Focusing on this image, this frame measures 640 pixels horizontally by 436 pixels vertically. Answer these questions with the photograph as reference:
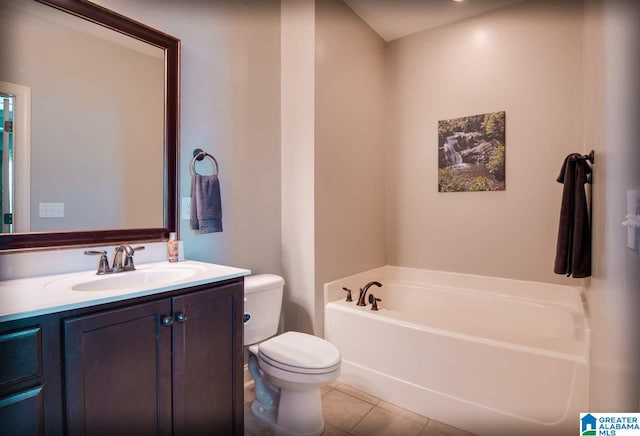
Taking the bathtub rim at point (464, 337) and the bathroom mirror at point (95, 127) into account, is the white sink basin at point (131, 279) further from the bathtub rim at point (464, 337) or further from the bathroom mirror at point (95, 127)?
the bathtub rim at point (464, 337)

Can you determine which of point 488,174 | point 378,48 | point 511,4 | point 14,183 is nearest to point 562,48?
point 511,4

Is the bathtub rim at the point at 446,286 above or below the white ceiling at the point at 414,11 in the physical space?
below

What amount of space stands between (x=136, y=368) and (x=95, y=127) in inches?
42.4

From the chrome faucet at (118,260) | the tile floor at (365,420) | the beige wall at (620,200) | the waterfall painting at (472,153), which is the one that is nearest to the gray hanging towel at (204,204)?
the chrome faucet at (118,260)

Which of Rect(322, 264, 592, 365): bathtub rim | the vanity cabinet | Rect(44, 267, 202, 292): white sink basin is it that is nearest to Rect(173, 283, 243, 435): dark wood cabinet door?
the vanity cabinet

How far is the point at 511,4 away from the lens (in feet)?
7.90

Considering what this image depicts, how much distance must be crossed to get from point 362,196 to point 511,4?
1.83m

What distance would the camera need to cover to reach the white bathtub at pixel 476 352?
1539 mm

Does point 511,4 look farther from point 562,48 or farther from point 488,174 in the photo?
point 488,174

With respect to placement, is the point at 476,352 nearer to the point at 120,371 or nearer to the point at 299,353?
the point at 299,353

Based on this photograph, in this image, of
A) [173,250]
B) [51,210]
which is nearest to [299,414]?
[173,250]

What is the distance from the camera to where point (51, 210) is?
4.33 ft

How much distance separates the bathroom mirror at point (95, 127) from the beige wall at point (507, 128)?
6.61 ft

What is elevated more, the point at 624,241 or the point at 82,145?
the point at 82,145
